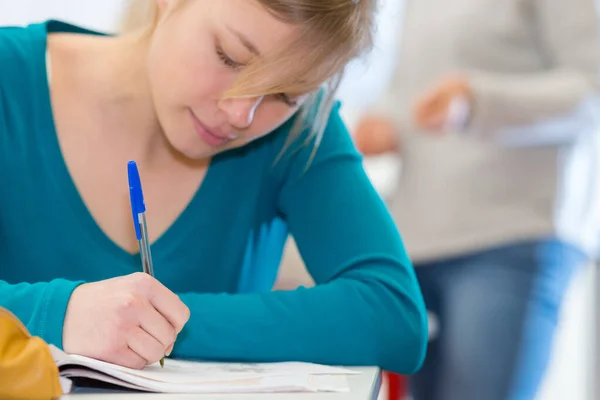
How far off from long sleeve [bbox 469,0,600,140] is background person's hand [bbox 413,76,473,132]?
0.02m

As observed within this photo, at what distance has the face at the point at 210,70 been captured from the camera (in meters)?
0.88

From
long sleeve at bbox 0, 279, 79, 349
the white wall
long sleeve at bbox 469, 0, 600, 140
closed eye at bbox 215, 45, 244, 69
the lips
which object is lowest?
the white wall

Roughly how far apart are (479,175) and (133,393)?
112cm

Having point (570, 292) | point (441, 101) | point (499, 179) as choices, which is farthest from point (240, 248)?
point (570, 292)

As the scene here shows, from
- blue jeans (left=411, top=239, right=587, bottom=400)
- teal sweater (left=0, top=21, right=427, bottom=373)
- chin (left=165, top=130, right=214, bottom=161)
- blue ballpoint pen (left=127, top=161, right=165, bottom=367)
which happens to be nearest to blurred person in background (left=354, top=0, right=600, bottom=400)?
blue jeans (left=411, top=239, right=587, bottom=400)

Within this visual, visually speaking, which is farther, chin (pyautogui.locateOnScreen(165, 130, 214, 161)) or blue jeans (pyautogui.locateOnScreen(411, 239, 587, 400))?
blue jeans (pyautogui.locateOnScreen(411, 239, 587, 400))

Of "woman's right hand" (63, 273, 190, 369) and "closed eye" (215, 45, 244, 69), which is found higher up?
"closed eye" (215, 45, 244, 69)

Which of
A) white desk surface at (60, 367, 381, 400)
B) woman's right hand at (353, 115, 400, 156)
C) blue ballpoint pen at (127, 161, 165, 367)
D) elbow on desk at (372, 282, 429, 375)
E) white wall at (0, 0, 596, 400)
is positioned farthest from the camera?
white wall at (0, 0, 596, 400)

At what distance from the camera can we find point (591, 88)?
1.68 meters

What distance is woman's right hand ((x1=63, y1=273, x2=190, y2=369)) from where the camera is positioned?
743 millimetres

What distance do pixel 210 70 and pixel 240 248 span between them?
26 centimetres

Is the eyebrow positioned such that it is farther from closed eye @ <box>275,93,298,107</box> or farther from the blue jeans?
the blue jeans

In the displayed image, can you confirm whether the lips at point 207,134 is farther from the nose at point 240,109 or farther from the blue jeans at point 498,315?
the blue jeans at point 498,315

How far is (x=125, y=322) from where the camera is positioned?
746 mm
